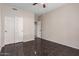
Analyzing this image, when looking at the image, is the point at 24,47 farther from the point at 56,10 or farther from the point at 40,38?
the point at 56,10

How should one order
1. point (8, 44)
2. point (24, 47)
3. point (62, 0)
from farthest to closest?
point (24, 47) < point (8, 44) < point (62, 0)

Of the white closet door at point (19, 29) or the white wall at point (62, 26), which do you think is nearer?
the white wall at point (62, 26)

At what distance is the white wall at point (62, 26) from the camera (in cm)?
208

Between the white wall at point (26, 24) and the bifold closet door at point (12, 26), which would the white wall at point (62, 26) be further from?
the bifold closet door at point (12, 26)

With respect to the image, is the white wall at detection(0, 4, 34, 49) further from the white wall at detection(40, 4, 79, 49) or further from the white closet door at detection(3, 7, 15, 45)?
the white wall at detection(40, 4, 79, 49)

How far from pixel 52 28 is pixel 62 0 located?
1005 mm

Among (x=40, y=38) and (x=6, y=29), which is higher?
(x=6, y=29)

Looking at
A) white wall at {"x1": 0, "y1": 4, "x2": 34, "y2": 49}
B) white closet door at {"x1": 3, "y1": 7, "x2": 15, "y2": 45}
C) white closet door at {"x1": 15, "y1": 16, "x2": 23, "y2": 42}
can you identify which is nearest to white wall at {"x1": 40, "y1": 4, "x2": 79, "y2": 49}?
white wall at {"x1": 0, "y1": 4, "x2": 34, "y2": 49}

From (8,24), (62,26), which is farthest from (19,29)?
(62,26)

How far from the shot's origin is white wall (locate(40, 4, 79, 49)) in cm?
208

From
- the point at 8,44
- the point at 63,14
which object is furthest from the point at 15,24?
the point at 63,14

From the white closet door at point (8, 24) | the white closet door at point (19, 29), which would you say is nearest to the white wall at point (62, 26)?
the white closet door at point (19, 29)

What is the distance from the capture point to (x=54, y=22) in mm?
2092

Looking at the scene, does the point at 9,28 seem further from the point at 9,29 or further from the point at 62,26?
the point at 62,26
